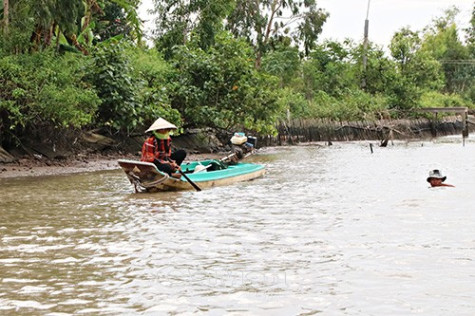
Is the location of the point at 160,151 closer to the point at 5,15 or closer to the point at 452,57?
the point at 5,15

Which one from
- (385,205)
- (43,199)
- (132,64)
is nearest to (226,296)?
(385,205)

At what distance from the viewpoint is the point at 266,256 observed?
6422 millimetres

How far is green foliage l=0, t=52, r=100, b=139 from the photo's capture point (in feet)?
48.2

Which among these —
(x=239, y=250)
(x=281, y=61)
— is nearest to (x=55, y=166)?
(x=239, y=250)

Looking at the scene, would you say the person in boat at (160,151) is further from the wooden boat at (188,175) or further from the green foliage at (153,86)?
the green foliage at (153,86)

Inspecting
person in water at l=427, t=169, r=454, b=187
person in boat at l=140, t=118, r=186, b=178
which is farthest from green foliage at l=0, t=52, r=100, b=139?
person in water at l=427, t=169, r=454, b=187

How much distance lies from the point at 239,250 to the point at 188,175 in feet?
18.6

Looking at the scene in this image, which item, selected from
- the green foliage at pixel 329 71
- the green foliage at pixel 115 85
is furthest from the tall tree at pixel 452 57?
the green foliage at pixel 115 85

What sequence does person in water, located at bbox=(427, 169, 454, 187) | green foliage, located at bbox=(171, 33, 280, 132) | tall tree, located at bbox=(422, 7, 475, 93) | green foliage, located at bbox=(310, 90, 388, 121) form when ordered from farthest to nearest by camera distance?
tall tree, located at bbox=(422, 7, 475, 93) < green foliage, located at bbox=(310, 90, 388, 121) < green foliage, located at bbox=(171, 33, 280, 132) < person in water, located at bbox=(427, 169, 454, 187)

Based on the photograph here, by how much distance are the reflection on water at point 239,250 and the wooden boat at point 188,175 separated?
272 mm

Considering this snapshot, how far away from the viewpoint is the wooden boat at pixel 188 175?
11.5 meters

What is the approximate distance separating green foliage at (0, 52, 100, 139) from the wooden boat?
346cm

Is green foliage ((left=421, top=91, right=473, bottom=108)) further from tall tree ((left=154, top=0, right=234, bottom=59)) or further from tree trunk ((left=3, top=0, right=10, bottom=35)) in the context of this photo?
tree trunk ((left=3, top=0, right=10, bottom=35))

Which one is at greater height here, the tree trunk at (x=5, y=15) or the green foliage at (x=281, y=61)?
the green foliage at (x=281, y=61)
